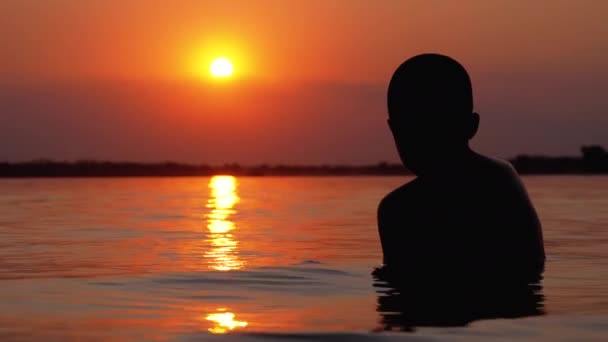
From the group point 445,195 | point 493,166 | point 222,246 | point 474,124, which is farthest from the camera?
point 222,246

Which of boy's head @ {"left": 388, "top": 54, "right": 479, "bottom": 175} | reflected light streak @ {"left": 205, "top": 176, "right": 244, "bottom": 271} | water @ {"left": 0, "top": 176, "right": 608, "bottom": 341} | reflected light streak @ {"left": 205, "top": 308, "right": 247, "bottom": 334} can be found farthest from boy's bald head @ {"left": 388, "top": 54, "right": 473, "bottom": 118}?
reflected light streak @ {"left": 205, "top": 176, "right": 244, "bottom": 271}

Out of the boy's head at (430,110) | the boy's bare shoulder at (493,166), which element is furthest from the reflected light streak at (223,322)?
the boy's bare shoulder at (493,166)

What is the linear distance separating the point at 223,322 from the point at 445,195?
181 cm

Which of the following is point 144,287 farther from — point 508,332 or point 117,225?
point 117,225

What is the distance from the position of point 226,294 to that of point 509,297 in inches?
105

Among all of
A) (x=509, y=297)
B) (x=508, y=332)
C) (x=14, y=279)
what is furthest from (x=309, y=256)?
(x=508, y=332)

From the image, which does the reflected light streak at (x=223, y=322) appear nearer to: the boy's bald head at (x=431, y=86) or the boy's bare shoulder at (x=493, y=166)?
the boy's bald head at (x=431, y=86)

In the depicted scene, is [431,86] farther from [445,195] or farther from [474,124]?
[445,195]

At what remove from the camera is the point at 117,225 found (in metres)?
22.6

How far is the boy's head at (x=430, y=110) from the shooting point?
7156mm

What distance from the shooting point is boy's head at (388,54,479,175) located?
7.16m

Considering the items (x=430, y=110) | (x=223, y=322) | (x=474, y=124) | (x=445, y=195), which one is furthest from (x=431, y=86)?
(x=223, y=322)

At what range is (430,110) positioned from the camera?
7273 mm

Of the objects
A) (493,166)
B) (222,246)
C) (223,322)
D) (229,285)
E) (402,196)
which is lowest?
(222,246)
